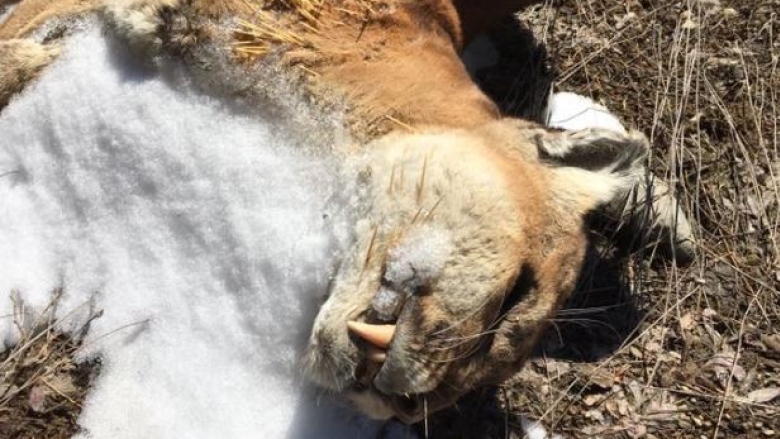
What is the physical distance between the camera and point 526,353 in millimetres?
2609

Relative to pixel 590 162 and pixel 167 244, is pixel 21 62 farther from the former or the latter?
pixel 590 162

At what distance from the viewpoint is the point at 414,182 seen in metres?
2.46

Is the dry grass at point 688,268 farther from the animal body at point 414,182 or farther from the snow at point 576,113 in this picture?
the animal body at point 414,182

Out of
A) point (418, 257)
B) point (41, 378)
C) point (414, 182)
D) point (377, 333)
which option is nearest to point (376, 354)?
point (377, 333)

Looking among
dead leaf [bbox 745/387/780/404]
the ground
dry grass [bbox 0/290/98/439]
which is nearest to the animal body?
the ground

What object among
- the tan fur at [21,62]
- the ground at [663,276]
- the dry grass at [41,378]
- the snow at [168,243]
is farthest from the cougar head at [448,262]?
the tan fur at [21,62]

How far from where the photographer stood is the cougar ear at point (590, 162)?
261cm

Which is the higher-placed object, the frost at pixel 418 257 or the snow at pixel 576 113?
the frost at pixel 418 257

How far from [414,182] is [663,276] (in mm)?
1671

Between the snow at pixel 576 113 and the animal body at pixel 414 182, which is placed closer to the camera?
the animal body at pixel 414 182

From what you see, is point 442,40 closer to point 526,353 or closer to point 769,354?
point 526,353

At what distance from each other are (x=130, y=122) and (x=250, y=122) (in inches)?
17.3

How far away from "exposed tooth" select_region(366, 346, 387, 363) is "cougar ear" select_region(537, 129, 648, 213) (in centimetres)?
71

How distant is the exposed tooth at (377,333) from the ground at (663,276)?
0.93m
